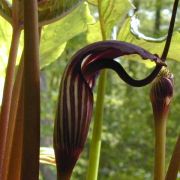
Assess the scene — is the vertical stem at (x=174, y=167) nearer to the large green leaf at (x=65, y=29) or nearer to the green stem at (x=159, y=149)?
the green stem at (x=159, y=149)

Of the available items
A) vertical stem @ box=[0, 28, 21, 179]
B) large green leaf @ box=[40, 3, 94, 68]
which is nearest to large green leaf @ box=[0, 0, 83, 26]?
vertical stem @ box=[0, 28, 21, 179]

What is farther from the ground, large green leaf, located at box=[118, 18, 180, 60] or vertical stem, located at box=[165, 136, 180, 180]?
large green leaf, located at box=[118, 18, 180, 60]

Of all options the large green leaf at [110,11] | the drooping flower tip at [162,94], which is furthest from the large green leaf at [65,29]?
the drooping flower tip at [162,94]

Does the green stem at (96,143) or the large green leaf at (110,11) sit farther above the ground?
the large green leaf at (110,11)

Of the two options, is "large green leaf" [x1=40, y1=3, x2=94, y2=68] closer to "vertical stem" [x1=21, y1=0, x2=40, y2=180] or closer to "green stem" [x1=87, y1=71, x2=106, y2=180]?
"green stem" [x1=87, y1=71, x2=106, y2=180]

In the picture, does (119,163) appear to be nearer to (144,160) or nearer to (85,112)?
(144,160)

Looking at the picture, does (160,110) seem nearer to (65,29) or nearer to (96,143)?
(96,143)

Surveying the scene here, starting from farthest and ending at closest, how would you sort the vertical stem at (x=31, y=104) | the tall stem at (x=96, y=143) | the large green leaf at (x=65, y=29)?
the large green leaf at (x=65, y=29) < the tall stem at (x=96, y=143) < the vertical stem at (x=31, y=104)

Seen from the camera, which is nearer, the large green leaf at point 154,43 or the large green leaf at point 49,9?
the large green leaf at point 49,9
